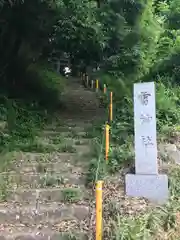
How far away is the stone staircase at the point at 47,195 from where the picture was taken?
586cm

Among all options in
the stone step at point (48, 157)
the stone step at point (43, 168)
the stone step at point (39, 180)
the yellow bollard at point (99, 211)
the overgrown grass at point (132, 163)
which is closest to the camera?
the yellow bollard at point (99, 211)

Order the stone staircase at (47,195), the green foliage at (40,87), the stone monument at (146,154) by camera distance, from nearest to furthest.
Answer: the stone staircase at (47,195)
the stone monument at (146,154)
the green foliage at (40,87)

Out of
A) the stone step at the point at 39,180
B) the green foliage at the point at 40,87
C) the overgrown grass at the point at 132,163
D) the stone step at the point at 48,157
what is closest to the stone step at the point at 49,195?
the stone step at the point at 39,180

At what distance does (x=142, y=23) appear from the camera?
552 inches

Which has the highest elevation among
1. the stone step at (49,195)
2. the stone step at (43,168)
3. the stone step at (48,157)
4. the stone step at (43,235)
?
the stone step at (48,157)

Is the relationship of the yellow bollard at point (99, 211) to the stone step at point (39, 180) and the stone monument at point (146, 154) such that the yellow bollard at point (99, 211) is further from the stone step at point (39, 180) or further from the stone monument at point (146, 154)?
the stone step at point (39, 180)

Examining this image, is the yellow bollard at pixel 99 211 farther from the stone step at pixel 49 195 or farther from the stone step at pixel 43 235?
the stone step at pixel 49 195

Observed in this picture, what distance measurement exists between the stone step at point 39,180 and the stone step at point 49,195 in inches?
11.3

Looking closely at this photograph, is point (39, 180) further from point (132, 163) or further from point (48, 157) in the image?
point (132, 163)

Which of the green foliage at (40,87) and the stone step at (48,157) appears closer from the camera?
the stone step at (48,157)

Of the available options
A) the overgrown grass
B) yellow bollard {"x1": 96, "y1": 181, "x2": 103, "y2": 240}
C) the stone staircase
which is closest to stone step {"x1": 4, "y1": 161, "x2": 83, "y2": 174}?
the stone staircase

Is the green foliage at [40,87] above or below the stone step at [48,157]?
above

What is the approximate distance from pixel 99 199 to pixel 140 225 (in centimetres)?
75

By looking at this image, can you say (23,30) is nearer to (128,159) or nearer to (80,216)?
(128,159)
